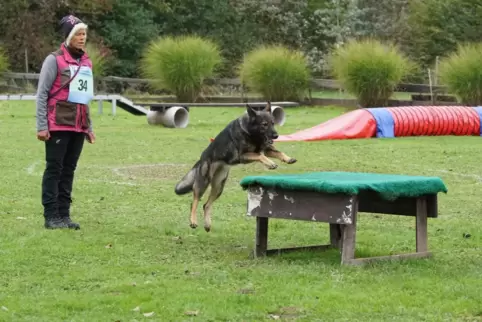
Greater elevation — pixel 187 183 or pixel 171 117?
pixel 171 117

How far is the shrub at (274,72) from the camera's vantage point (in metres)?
32.1

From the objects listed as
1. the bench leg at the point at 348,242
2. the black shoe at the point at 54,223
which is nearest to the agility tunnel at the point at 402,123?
the black shoe at the point at 54,223

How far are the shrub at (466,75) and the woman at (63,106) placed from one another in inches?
745

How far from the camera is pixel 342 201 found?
318 inches

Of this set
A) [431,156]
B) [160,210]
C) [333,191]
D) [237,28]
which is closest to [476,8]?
[237,28]

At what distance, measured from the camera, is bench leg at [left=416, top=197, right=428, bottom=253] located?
8617 mm

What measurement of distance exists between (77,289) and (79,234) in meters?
2.51

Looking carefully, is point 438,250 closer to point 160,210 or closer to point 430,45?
point 160,210

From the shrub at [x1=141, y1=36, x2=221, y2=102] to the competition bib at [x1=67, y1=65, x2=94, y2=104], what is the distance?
2123cm

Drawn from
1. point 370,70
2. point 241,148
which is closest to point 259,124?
point 241,148

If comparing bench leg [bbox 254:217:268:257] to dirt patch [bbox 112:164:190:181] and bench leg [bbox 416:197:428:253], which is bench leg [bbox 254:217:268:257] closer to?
bench leg [bbox 416:197:428:253]

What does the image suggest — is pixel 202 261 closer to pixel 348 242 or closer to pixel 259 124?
pixel 348 242

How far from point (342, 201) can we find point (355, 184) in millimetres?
168

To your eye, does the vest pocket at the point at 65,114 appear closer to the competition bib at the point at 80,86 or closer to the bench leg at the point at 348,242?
the competition bib at the point at 80,86
